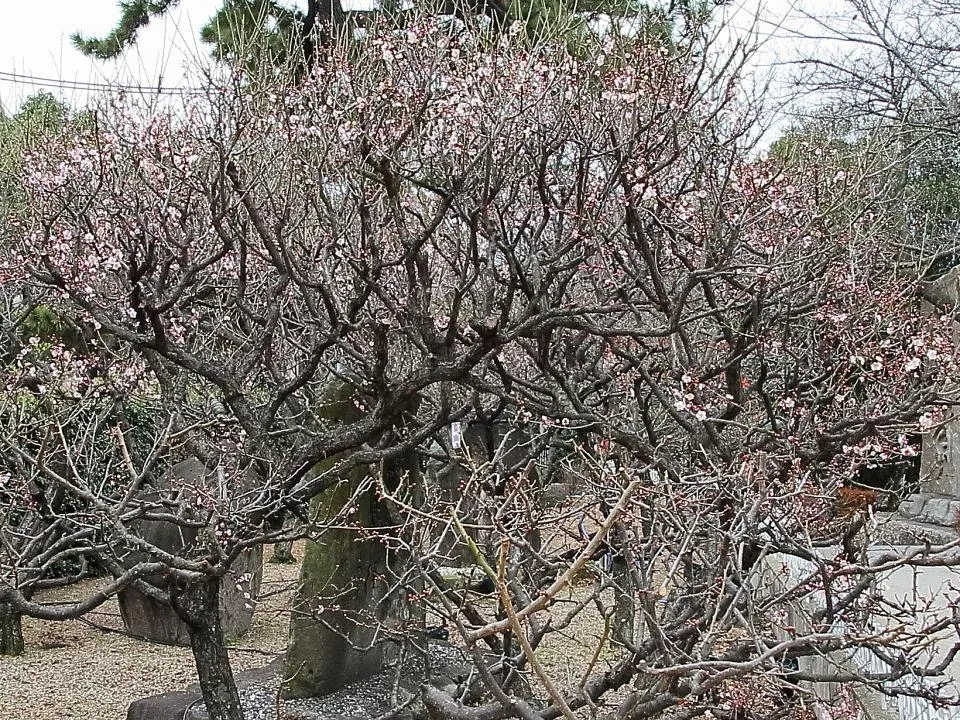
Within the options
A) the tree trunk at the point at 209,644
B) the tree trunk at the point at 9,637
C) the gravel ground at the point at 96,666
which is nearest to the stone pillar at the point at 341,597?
the gravel ground at the point at 96,666

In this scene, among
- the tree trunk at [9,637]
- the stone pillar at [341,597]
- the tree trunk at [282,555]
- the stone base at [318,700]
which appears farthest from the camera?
the tree trunk at [282,555]

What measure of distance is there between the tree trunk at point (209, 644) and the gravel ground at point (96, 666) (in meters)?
1.71

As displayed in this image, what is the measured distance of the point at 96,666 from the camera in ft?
26.0

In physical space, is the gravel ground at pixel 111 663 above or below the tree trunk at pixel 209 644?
below

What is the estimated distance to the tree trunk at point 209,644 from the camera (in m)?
4.61

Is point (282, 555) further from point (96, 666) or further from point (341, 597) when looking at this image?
point (341, 597)

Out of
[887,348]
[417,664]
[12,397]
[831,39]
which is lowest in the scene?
[417,664]

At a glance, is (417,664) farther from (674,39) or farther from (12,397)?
(674,39)

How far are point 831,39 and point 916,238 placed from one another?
8.83 feet

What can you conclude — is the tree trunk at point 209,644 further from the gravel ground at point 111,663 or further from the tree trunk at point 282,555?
the tree trunk at point 282,555

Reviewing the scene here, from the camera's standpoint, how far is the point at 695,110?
5.25 m

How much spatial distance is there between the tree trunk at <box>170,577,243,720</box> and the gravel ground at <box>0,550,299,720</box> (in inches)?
67.5

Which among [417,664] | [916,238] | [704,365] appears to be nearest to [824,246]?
Answer: [704,365]

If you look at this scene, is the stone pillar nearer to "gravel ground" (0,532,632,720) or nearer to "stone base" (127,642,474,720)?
"stone base" (127,642,474,720)
